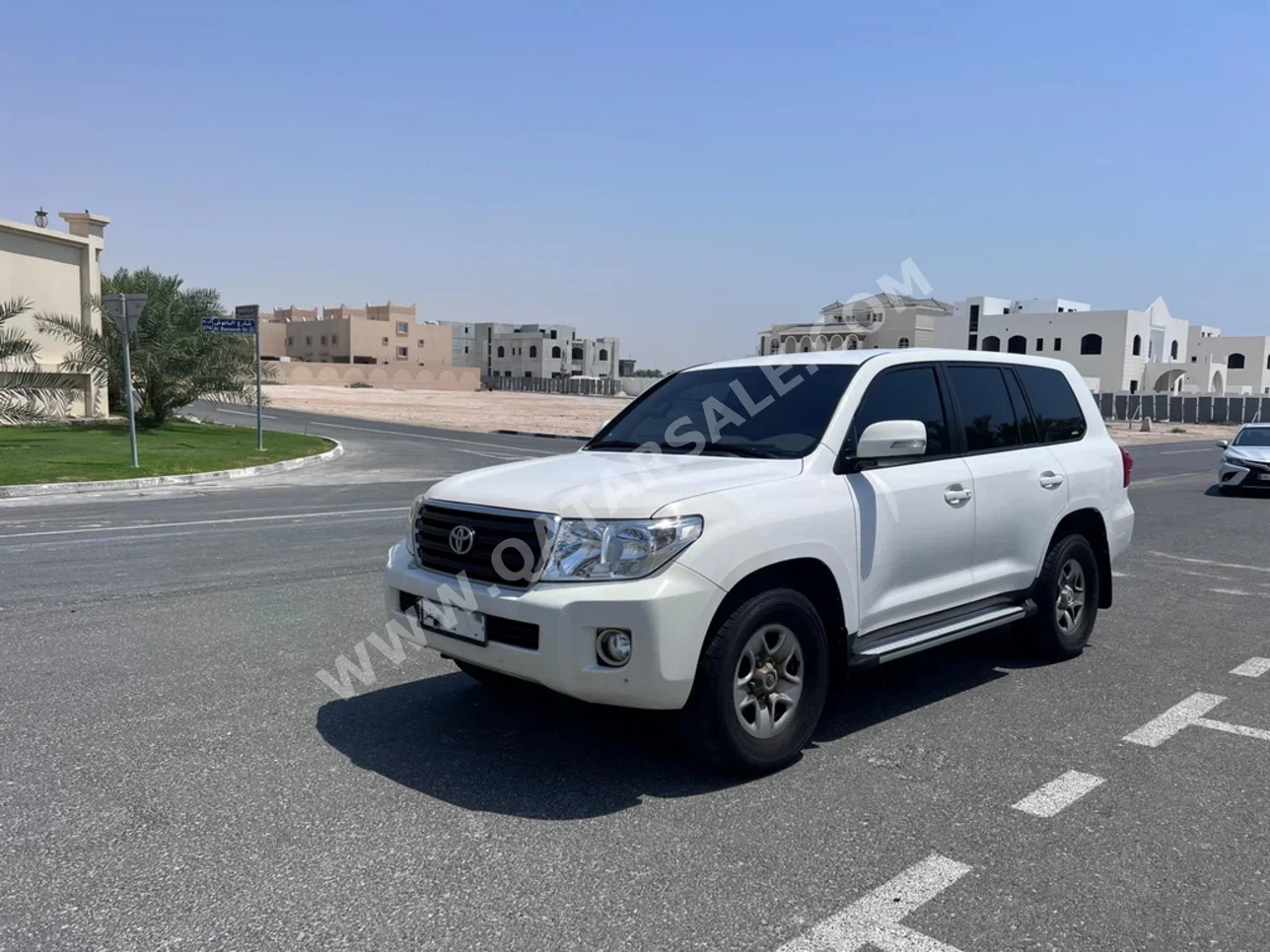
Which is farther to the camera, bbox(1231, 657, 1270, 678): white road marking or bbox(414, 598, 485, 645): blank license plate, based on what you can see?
bbox(1231, 657, 1270, 678): white road marking

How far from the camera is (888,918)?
132 inches

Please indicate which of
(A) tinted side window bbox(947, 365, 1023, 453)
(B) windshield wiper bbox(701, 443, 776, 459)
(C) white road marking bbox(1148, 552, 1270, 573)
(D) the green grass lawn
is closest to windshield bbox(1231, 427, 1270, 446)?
(C) white road marking bbox(1148, 552, 1270, 573)

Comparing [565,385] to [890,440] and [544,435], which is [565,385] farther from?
[890,440]

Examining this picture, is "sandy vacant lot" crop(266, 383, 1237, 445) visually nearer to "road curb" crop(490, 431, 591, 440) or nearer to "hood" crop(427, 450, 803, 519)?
"road curb" crop(490, 431, 591, 440)

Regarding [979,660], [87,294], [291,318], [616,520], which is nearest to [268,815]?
[616,520]

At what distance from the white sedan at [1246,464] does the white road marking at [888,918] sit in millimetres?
18347

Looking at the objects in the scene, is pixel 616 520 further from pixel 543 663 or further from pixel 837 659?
pixel 837 659

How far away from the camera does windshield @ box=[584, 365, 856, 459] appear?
5.24m

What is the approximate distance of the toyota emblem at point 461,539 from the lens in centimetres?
464

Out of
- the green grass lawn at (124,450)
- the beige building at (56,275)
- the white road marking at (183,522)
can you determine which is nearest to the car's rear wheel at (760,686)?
the white road marking at (183,522)

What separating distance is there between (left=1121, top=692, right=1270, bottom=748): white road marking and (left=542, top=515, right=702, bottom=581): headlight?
2.66 metres

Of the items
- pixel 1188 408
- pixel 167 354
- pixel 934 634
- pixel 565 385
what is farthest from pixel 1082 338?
pixel 934 634

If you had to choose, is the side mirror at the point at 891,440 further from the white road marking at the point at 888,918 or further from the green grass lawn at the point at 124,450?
the green grass lawn at the point at 124,450

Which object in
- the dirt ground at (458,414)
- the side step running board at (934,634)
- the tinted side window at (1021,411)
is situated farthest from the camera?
the dirt ground at (458,414)
